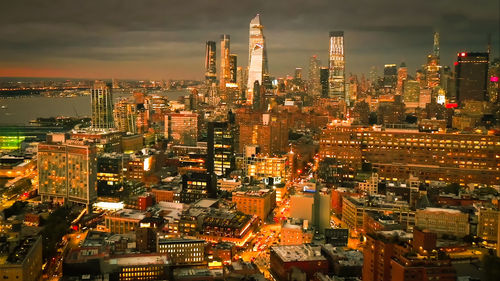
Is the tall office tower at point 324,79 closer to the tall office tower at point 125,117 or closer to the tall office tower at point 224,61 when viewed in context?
the tall office tower at point 224,61

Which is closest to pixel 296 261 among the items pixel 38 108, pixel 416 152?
pixel 416 152

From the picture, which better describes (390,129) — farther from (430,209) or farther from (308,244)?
(308,244)

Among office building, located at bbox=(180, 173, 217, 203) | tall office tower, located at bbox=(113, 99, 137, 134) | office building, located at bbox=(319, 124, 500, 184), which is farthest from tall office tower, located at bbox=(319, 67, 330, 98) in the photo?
office building, located at bbox=(180, 173, 217, 203)

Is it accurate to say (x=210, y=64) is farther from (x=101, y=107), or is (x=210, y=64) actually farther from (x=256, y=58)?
(x=101, y=107)

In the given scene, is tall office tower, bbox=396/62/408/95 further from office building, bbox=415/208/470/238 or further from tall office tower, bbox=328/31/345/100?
office building, bbox=415/208/470/238

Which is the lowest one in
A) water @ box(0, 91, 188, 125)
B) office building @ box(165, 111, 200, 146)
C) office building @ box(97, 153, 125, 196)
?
office building @ box(97, 153, 125, 196)

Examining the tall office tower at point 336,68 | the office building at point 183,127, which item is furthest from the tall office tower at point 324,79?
the office building at point 183,127

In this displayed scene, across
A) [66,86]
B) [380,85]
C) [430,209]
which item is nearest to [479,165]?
[430,209]
